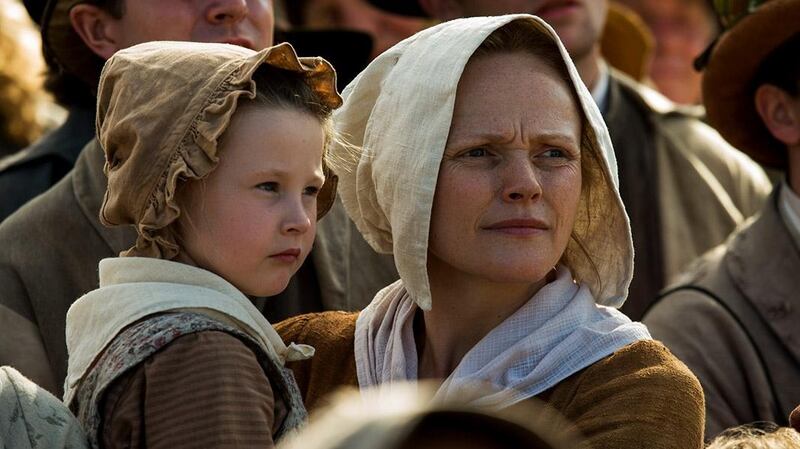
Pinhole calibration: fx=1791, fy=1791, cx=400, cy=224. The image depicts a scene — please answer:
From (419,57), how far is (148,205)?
0.70 m

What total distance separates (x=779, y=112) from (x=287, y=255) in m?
2.41

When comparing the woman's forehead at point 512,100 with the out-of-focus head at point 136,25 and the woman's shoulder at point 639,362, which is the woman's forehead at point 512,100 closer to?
the woman's shoulder at point 639,362

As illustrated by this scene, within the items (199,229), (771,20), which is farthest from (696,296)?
(199,229)

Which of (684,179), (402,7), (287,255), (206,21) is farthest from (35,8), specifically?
(684,179)

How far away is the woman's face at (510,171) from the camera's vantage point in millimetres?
3396

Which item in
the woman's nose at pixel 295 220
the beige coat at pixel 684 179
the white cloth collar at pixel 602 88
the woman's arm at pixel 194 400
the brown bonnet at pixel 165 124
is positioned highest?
the brown bonnet at pixel 165 124

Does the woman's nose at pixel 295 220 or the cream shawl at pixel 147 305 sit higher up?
the woman's nose at pixel 295 220

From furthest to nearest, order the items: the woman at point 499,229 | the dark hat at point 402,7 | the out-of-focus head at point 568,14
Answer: the dark hat at point 402,7 → the out-of-focus head at point 568,14 → the woman at point 499,229

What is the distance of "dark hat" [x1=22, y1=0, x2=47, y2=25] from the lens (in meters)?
4.88

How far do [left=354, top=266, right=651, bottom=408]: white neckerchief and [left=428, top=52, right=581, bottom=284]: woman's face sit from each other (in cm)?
8

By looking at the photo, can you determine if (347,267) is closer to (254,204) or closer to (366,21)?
(254,204)

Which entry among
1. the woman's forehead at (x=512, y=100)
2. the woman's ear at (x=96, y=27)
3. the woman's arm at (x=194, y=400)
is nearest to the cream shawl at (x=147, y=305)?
the woman's arm at (x=194, y=400)

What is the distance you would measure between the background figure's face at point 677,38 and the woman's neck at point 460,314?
19.8 feet

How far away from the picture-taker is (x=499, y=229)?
3.43 meters
